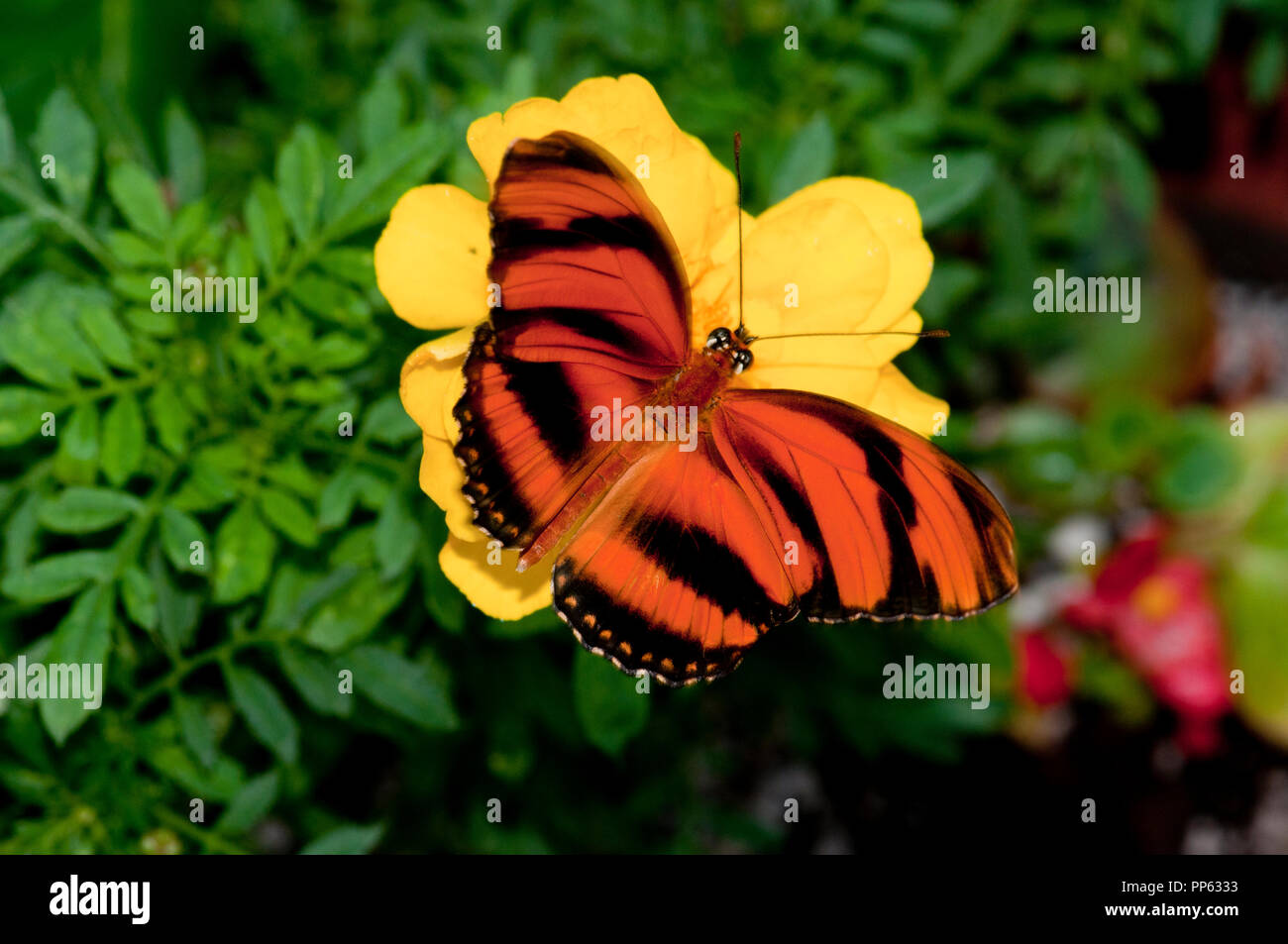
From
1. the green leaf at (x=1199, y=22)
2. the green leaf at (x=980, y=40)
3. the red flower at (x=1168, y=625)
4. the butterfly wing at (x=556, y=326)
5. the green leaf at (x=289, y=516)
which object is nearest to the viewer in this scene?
the butterfly wing at (x=556, y=326)

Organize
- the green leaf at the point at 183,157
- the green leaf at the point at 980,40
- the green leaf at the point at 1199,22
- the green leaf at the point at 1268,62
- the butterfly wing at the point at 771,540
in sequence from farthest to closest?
the green leaf at the point at 1268,62
the green leaf at the point at 1199,22
the green leaf at the point at 980,40
the green leaf at the point at 183,157
the butterfly wing at the point at 771,540

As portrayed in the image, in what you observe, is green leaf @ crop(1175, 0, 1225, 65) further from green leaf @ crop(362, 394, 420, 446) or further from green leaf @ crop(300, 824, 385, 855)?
green leaf @ crop(300, 824, 385, 855)

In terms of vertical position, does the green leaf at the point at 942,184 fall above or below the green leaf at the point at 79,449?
above

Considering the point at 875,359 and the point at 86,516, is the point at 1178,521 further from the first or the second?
the point at 86,516

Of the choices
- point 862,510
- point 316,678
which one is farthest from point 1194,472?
point 316,678

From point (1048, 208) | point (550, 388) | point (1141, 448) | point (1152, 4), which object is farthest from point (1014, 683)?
point (550, 388)

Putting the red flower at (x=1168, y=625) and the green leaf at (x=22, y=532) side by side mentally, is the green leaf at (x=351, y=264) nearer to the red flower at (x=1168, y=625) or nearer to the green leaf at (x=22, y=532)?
the green leaf at (x=22, y=532)
